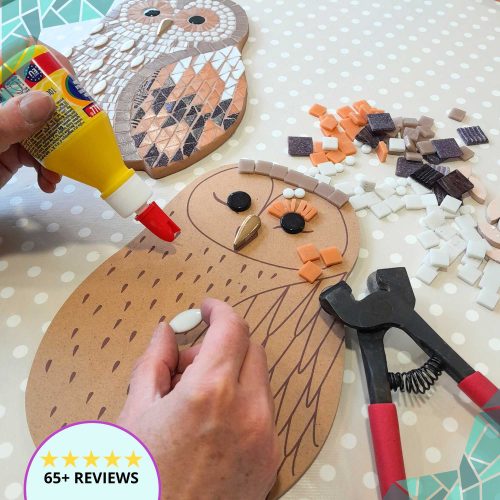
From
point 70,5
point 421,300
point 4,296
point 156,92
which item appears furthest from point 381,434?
point 70,5

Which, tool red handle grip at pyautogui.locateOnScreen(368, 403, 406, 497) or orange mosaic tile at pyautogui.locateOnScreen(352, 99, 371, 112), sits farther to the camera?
orange mosaic tile at pyautogui.locateOnScreen(352, 99, 371, 112)

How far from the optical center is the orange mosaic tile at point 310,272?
62 centimetres

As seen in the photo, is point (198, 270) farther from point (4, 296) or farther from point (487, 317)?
point (487, 317)

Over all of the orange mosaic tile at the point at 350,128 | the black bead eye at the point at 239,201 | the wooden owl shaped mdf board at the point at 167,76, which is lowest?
the orange mosaic tile at the point at 350,128

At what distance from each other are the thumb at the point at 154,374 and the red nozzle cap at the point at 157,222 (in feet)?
0.51

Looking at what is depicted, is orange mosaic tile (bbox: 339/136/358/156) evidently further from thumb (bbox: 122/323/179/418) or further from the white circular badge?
the white circular badge

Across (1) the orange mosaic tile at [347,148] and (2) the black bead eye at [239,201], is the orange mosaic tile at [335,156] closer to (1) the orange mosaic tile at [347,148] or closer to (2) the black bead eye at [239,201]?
(1) the orange mosaic tile at [347,148]

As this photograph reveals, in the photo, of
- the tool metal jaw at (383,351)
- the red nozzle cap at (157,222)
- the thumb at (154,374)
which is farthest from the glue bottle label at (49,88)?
the tool metal jaw at (383,351)

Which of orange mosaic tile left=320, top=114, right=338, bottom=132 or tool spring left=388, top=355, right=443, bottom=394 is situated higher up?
orange mosaic tile left=320, top=114, right=338, bottom=132

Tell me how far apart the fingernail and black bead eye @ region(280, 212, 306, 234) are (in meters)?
0.33

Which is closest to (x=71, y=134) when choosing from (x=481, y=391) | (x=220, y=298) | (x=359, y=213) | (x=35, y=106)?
(x=35, y=106)

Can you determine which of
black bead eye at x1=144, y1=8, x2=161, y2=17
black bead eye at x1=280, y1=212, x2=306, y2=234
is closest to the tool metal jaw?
black bead eye at x1=280, y1=212, x2=306, y2=234

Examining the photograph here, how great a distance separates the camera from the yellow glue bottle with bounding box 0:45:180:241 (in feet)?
1.76

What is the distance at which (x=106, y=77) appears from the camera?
85 centimetres
